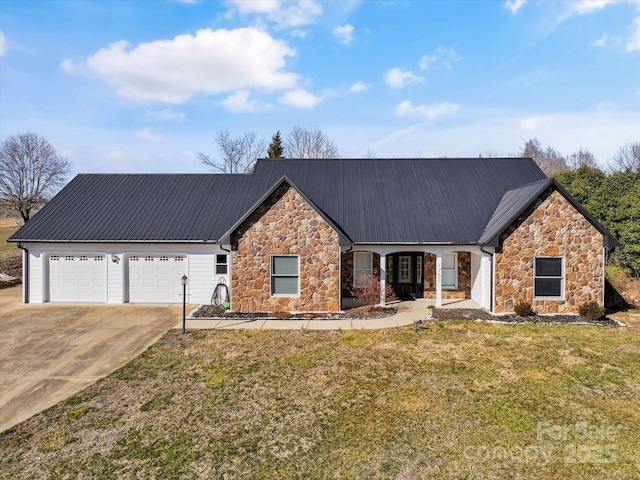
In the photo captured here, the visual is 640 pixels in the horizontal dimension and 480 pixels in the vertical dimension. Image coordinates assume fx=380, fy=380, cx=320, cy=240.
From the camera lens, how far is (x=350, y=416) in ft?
23.4

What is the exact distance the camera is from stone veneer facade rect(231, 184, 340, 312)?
14742mm

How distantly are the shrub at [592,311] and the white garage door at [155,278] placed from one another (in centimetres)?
1607

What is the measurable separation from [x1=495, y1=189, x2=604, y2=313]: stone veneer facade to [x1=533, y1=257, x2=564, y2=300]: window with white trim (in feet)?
0.54

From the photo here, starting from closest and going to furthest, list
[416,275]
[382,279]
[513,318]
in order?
[513,318] → [382,279] → [416,275]

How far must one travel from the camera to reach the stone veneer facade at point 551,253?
46.6ft

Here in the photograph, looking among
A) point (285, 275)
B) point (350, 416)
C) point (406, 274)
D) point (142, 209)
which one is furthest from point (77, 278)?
point (350, 416)

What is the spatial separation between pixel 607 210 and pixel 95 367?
24.5 metres

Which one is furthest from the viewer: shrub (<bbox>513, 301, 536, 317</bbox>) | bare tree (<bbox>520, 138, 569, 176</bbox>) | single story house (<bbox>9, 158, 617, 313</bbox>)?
bare tree (<bbox>520, 138, 569, 176</bbox>)

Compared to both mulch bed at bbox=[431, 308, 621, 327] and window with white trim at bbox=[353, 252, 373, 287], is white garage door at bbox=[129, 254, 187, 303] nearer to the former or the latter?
window with white trim at bbox=[353, 252, 373, 287]

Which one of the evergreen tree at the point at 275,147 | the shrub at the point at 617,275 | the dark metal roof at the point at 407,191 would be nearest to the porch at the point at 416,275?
the dark metal roof at the point at 407,191

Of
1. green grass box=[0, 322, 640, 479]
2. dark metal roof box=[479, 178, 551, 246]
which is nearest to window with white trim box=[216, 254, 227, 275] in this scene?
green grass box=[0, 322, 640, 479]

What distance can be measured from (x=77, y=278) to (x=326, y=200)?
11.9 m

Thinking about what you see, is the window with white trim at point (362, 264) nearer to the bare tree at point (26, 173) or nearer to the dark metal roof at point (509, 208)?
the dark metal roof at point (509, 208)

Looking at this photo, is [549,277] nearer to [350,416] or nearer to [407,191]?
[407,191]
